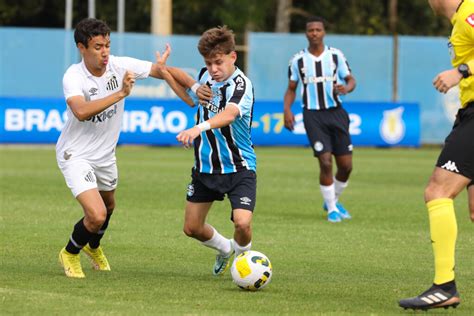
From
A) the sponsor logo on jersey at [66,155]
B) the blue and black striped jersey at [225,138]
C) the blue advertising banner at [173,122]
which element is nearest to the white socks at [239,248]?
the blue and black striped jersey at [225,138]

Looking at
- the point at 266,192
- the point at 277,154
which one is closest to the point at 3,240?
the point at 266,192

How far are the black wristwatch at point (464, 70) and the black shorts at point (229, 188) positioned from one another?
6.52 feet

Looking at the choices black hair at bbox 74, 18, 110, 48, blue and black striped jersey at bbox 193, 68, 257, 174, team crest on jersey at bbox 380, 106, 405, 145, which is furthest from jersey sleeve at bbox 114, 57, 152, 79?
team crest on jersey at bbox 380, 106, 405, 145

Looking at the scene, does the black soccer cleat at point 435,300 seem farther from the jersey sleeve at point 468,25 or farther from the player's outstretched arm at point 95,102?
the player's outstretched arm at point 95,102

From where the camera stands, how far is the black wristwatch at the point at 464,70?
25.2 feet

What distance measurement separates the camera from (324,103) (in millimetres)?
14430

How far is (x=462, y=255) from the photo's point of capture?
1081 centimetres

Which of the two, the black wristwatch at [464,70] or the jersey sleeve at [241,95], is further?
the jersey sleeve at [241,95]

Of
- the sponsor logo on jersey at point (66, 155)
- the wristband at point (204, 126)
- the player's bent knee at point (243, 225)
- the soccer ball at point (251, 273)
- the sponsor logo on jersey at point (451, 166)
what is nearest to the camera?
the sponsor logo on jersey at point (451, 166)

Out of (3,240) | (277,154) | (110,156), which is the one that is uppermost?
(110,156)

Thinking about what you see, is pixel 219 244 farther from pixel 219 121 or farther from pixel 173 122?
pixel 173 122

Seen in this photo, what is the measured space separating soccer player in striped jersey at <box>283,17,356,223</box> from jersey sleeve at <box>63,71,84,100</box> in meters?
5.46

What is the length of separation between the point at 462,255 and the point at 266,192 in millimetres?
6727

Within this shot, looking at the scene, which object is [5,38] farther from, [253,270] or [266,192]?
[253,270]
